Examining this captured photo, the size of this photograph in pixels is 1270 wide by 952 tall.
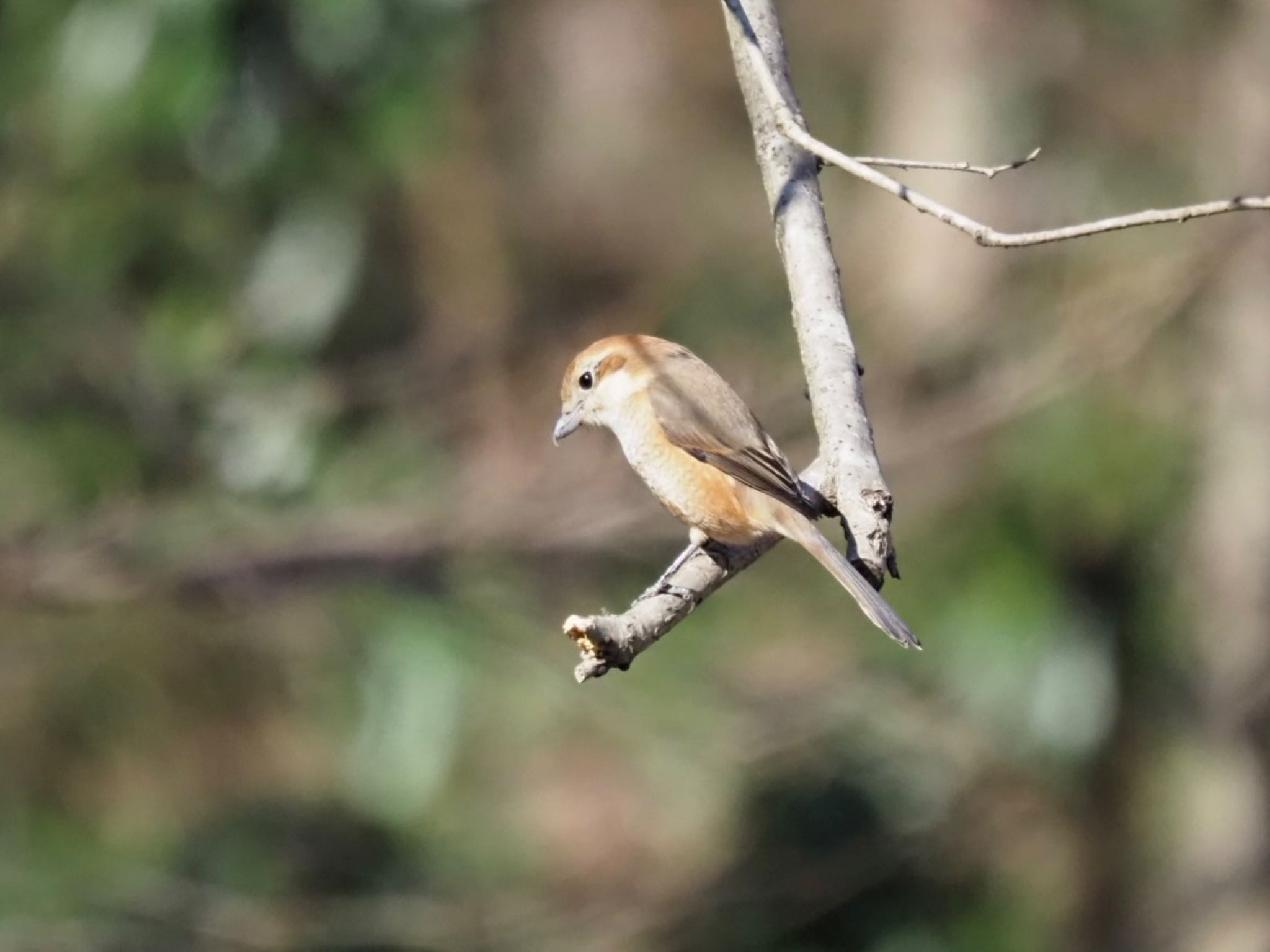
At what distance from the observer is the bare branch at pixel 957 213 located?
201cm

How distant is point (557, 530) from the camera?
5926 millimetres

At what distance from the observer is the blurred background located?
596cm

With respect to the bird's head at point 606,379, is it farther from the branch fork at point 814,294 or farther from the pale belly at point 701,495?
the branch fork at point 814,294

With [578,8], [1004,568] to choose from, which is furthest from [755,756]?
[578,8]

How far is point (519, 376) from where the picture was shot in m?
7.39

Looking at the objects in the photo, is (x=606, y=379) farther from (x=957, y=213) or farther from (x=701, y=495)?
(x=957, y=213)

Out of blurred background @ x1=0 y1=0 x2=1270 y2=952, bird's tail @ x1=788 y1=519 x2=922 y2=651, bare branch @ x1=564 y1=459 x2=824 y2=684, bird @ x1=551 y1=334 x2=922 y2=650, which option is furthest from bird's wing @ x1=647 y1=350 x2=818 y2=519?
blurred background @ x1=0 y1=0 x2=1270 y2=952

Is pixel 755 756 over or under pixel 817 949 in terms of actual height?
over

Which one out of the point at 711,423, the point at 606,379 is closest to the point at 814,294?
the point at 711,423

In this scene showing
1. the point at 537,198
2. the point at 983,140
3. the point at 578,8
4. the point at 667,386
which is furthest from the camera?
the point at 578,8

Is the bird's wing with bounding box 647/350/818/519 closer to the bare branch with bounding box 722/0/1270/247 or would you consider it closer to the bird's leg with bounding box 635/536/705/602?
the bird's leg with bounding box 635/536/705/602

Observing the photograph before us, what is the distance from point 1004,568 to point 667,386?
3.37m

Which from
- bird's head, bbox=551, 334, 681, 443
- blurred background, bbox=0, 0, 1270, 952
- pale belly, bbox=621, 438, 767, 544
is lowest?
pale belly, bbox=621, 438, 767, 544

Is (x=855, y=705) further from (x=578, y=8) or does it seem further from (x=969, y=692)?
(x=578, y=8)
